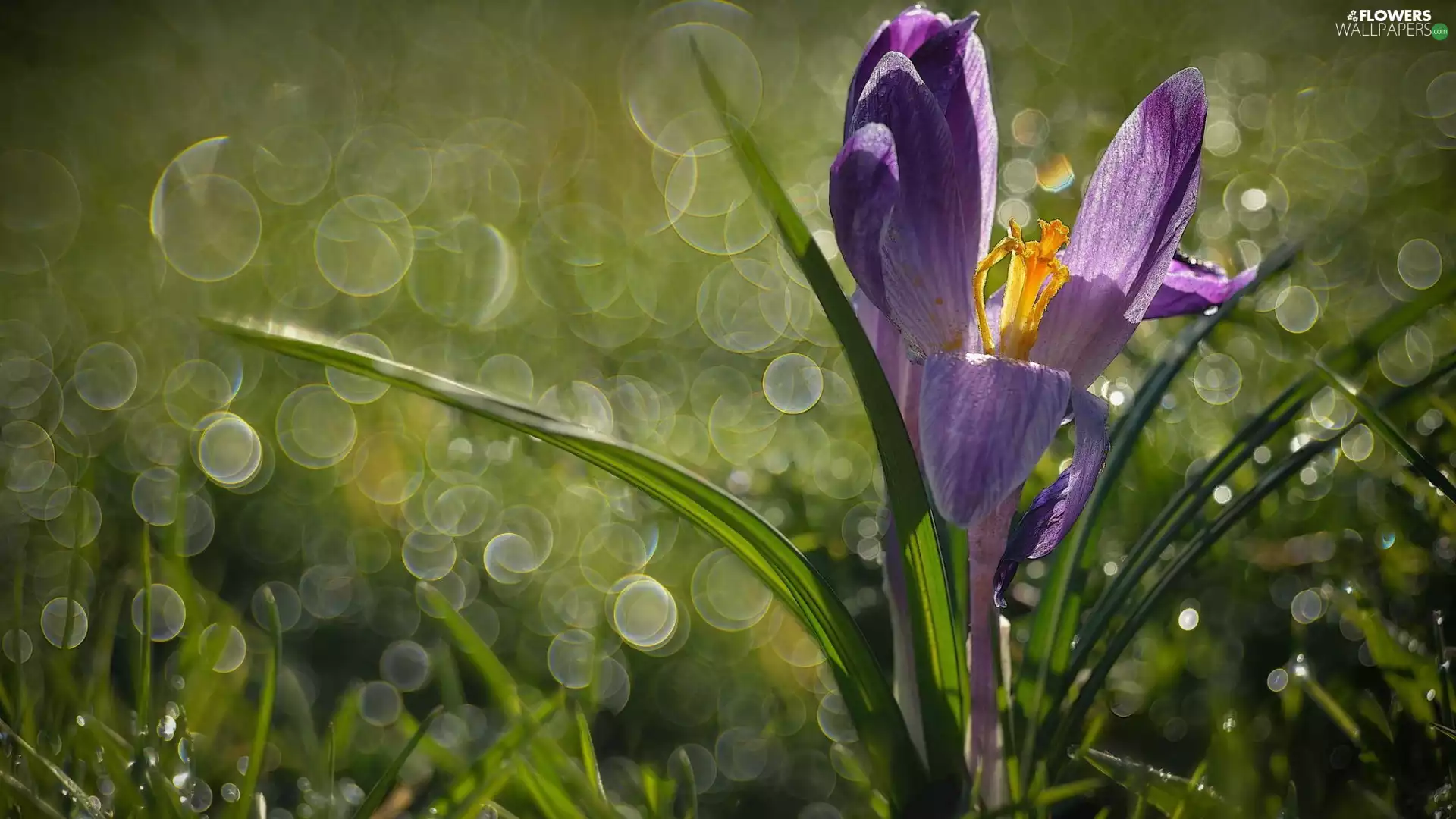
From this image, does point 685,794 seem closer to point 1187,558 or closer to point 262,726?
point 262,726

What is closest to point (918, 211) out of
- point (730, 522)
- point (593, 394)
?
point (730, 522)

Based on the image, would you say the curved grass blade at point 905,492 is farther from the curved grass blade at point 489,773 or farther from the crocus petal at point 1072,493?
the curved grass blade at point 489,773

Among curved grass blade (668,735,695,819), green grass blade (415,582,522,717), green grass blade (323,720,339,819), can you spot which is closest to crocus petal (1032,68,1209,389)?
curved grass blade (668,735,695,819)

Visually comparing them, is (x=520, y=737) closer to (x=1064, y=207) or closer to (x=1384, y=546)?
(x=1384, y=546)

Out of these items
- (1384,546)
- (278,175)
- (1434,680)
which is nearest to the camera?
(1434,680)

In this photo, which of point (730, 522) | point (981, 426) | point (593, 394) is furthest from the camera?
point (593, 394)

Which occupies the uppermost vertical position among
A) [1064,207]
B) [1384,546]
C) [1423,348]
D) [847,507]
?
[1064,207]

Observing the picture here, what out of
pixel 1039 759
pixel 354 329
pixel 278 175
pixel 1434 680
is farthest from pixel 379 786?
pixel 278 175
